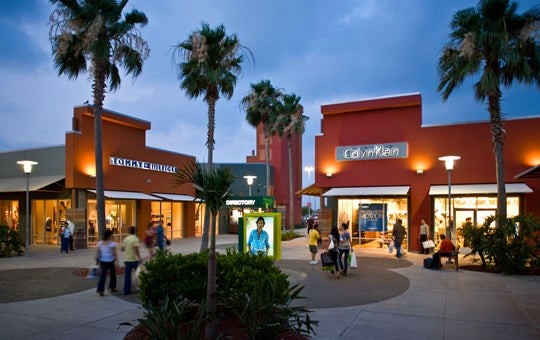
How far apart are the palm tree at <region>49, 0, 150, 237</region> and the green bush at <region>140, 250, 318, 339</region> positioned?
675 centimetres

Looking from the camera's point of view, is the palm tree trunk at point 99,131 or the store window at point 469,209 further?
the store window at point 469,209

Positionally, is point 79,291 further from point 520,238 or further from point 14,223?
point 14,223

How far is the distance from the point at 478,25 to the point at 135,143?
19.5 meters

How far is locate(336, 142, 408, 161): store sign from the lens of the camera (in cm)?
2062

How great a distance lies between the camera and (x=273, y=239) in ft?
43.6

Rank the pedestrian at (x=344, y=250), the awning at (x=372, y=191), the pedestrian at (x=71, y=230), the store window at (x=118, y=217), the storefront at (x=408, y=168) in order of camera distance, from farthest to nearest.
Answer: the store window at (x=118, y=217)
the pedestrian at (x=71, y=230)
the awning at (x=372, y=191)
the storefront at (x=408, y=168)
the pedestrian at (x=344, y=250)

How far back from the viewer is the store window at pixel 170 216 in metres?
28.1

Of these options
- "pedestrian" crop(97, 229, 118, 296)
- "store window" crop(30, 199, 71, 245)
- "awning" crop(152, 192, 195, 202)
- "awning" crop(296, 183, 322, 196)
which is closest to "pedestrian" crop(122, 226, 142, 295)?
"pedestrian" crop(97, 229, 118, 296)

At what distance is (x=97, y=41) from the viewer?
44.9 feet

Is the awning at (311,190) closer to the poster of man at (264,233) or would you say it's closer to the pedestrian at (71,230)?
the poster of man at (264,233)

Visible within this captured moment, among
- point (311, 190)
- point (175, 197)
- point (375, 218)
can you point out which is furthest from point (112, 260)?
point (175, 197)

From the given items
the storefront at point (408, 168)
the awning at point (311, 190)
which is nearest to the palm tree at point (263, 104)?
the awning at point (311, 190)

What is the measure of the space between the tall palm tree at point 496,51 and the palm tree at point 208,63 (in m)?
9.40

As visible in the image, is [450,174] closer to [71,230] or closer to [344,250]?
[344,250]
